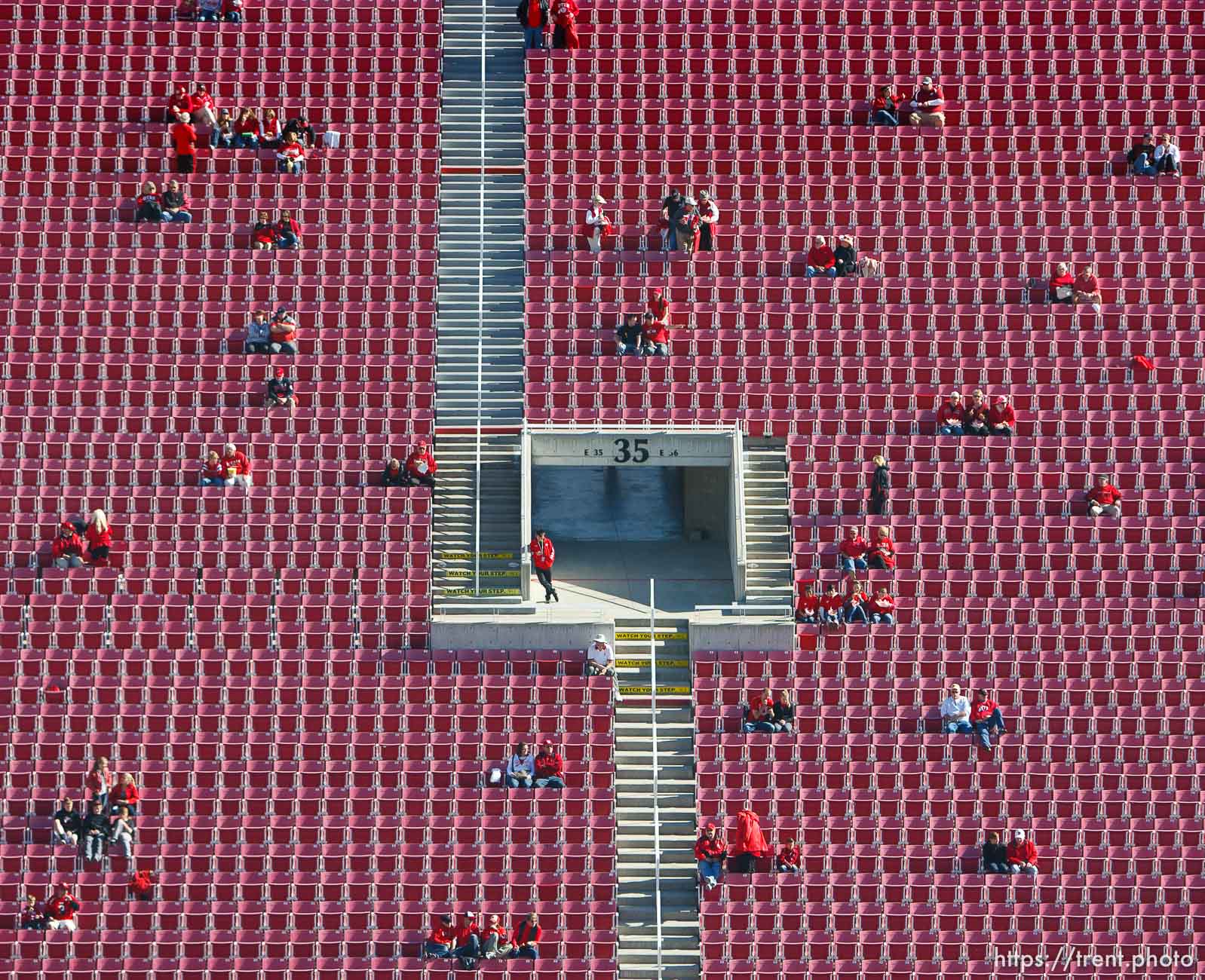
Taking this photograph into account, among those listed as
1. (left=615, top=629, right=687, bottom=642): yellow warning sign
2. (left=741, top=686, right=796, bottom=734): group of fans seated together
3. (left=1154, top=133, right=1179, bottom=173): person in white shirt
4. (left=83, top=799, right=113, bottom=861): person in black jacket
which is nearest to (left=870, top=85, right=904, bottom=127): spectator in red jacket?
(left=1154, top=133, right=1179, bottom=173): person in white shirt

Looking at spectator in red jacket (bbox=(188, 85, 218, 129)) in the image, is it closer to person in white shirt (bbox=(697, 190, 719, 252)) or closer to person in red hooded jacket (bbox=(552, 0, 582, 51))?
person in red hooded jacket (bbox=(552, 0, 582, 51))

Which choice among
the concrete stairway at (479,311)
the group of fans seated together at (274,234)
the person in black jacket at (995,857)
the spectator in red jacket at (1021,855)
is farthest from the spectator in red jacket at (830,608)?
the group of fans seated together at (274,234)

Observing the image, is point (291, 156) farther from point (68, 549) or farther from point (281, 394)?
point (68, 549)

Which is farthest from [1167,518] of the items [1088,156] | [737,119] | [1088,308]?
[737,119]

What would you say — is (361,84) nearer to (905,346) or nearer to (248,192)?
(248,192)

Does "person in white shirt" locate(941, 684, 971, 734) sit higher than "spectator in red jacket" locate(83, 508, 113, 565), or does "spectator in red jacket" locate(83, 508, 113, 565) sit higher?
"spectator in red jacket" locate(83, 508, 113, 565)
